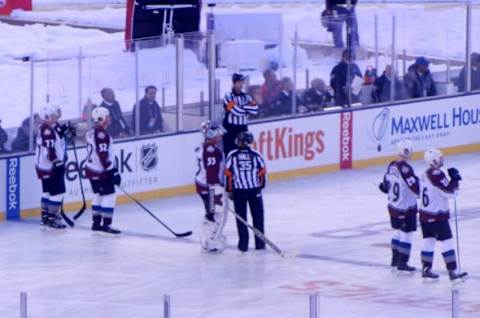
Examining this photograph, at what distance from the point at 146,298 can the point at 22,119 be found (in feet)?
20.1

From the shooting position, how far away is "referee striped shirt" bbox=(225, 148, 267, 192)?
20.4 metres

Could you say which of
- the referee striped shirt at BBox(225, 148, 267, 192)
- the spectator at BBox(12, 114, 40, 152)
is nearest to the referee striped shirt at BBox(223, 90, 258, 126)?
the spectator at BBox(12, 114, 40, 152)

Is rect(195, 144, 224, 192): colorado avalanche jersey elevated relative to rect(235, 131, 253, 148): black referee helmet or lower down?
lower down

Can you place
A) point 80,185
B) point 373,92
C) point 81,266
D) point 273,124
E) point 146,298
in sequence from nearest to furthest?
point 146,298 → point 81,266 → point 80,185 → point 273,124 → point 373,92

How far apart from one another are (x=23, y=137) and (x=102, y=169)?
208cm

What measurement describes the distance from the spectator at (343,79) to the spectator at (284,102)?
2.98 feet

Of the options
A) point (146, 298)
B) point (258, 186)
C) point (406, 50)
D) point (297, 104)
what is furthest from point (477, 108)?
point (146, 298)

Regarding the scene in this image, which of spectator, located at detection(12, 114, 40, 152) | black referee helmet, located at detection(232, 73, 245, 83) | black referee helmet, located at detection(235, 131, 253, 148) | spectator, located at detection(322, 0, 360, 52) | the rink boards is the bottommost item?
the rink boards

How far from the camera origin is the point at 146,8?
93.4ft

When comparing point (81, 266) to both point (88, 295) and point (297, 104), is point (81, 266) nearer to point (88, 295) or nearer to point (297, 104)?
point (88, 295)

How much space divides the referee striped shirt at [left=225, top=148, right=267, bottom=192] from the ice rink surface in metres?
0.83

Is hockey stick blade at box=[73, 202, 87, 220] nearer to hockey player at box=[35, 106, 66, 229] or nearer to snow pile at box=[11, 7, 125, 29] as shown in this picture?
hockey player at box=[35, 106, 66, 229]

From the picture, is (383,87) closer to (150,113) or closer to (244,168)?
(150,113)

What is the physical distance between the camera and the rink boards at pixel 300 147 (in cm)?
2319
